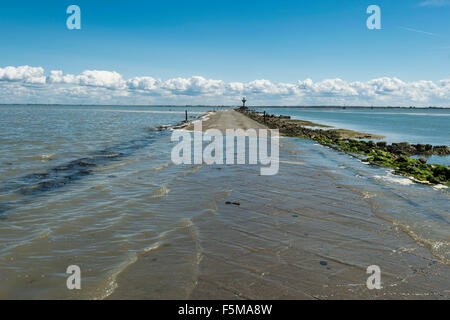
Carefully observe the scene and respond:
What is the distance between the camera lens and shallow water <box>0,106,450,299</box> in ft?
17.3

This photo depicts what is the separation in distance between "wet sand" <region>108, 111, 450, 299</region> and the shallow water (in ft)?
0.11

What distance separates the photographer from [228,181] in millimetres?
13047

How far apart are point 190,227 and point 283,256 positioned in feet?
8.47

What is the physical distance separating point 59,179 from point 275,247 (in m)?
10.1

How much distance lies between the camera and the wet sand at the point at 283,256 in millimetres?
4992

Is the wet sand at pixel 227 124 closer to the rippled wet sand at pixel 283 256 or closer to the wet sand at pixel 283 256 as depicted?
the rippled wet sand at pixel 283 256

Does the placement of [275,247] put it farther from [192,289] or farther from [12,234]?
[12,234]

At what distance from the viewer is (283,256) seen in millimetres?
6188

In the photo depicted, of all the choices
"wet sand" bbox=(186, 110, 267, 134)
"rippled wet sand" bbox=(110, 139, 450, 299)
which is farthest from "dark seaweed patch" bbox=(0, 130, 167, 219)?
"wet sand" bbox=(186, 110, 267, 134)

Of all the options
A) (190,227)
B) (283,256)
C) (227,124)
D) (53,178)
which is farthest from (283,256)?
(227,124)

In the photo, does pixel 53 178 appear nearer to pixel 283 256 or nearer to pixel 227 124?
pixel 283 256

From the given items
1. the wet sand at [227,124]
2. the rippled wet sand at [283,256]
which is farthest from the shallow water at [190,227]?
the wet sand at [227,124]

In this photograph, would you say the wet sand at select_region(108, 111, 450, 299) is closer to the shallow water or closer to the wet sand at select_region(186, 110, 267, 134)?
the shallow water

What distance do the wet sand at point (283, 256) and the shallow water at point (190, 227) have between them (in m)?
0.03
